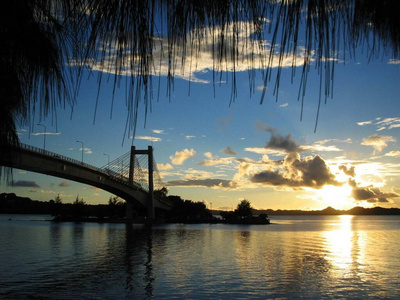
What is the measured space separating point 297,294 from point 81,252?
2050cm

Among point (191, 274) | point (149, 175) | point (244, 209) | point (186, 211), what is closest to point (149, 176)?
point (149, 175)

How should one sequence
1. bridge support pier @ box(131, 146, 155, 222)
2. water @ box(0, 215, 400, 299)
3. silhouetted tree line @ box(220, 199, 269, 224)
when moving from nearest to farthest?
water @ box(0, 215, 400, 299), bridge support pier @ box(131, 146, 155, 222), silhouetted tree line @ box(220, 199, 269, 224)

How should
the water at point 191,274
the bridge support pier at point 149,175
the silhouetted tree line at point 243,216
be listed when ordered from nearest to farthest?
the water at point 191,274 → the bridge support pier at point 149,175 → the silhouetted tree line at point 243,216

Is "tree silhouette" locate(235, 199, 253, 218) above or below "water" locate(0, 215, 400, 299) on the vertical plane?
above

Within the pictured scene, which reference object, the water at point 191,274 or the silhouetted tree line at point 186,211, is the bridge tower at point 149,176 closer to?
the silhouetted tree line at point 186,211

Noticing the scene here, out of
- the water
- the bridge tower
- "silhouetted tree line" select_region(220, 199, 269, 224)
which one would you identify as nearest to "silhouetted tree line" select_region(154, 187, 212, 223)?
"silhouetted tree line" select_region(220, 199, 269, 224)

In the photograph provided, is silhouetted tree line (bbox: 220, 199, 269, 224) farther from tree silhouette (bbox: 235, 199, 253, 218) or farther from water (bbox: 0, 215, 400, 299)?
water (bbox: 0, 215, 400, 299)

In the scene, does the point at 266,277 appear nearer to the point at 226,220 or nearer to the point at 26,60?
the point at 26,60

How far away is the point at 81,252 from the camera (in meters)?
32.3

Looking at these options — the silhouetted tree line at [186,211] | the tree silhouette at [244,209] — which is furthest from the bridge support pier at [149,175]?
the tree silhouette at [244,209]

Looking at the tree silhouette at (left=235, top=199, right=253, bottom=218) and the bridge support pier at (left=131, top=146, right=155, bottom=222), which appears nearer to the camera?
the bridge support pier at (left=131, top=146, right=155, bottom=222)

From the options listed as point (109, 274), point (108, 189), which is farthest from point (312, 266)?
point (108, 189)

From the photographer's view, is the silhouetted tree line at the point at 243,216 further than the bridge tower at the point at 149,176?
Yes

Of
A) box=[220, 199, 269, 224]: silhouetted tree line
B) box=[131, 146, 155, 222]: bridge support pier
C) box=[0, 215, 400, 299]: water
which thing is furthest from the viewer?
box=[220, 199, 269, 224]: silhouetted tree line
